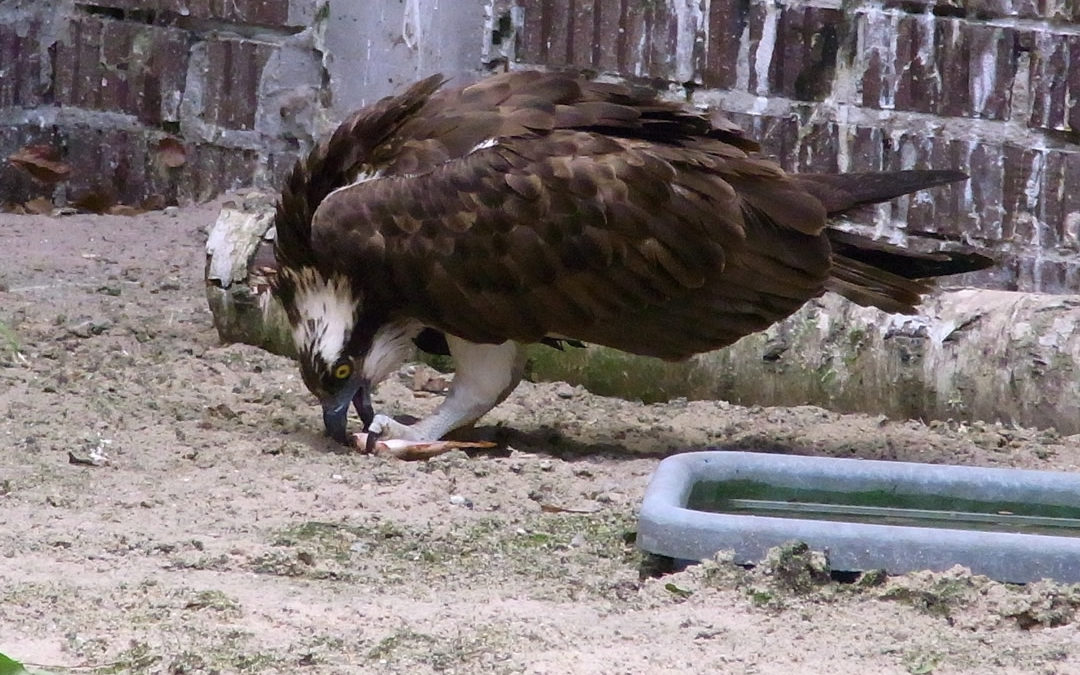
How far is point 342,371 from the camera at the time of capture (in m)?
4.84

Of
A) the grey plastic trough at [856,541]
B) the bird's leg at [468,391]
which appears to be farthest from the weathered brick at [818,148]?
the grey plastic trough at [856,541]

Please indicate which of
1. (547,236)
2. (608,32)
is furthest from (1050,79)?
(547,236)

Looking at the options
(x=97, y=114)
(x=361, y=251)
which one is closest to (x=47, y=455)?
(x=361, y=251)

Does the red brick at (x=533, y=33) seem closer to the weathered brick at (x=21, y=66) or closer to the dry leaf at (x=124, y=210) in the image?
the dry leaf at (x=124, y=210)

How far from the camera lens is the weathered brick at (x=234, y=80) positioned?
6.79 metres

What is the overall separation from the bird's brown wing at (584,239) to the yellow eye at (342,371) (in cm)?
28

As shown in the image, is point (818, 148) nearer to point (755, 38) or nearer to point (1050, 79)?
point (755, 38)

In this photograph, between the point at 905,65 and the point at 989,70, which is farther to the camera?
the point at 905,65

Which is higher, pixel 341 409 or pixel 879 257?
pixel 879 257

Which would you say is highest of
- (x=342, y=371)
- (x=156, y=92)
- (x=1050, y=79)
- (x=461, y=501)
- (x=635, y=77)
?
(x=1050, y=79)

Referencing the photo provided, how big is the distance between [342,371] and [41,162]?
9.98 ft

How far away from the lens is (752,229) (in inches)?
182

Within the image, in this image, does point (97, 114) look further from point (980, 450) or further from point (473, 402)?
point (980, 450)

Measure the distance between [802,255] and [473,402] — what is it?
3.41 feet
